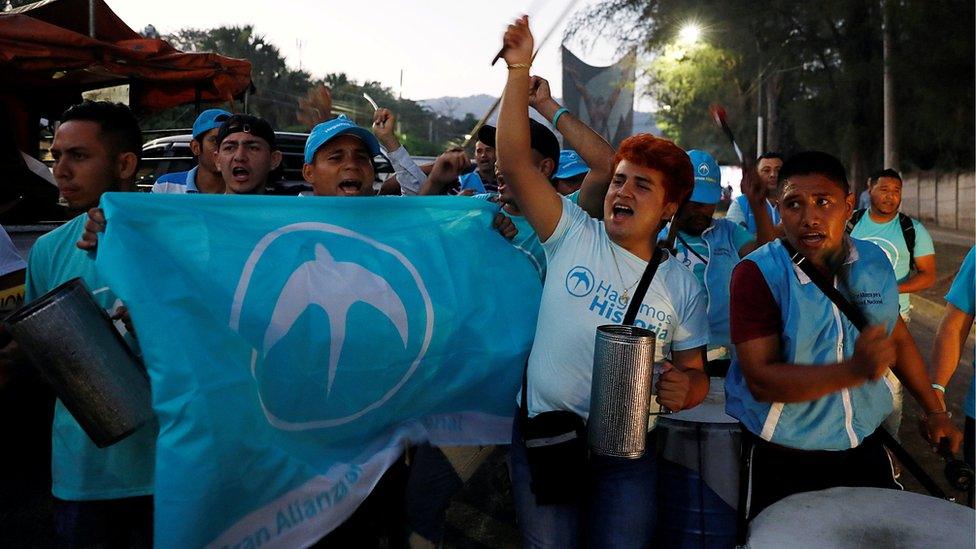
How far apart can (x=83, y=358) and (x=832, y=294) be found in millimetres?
2249

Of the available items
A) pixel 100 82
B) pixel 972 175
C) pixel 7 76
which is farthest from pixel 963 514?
pixel 972 175

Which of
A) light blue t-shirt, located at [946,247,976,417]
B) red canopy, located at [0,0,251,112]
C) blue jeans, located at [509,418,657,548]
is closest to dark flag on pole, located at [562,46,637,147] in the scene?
red canopy, located at [0,0,251,112]

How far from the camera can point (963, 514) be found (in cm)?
210

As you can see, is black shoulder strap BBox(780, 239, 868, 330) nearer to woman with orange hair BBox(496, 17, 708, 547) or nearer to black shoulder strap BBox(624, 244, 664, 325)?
woman with orange hair BBox(496, 17, 708, 547)

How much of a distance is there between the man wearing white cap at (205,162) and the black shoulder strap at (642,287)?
3.01m

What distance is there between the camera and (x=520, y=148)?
255 centimetres

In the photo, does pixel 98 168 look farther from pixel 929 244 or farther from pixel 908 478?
pixel 929 244

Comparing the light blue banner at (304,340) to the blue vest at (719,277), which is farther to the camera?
the blue vest at (719,277)

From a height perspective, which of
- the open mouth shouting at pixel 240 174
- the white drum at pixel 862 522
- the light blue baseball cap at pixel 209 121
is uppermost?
the light blue baseball cap at pixel 209 121

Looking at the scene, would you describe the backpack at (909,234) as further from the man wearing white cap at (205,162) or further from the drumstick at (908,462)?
the man wearing white cap at (205,162)

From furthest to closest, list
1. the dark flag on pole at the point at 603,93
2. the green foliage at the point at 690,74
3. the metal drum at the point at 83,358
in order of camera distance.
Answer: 1. the green foliage at the point at 690,74
2. the dark flag on pole at the point at 603,93
3. the metal drum at the point at 83,358

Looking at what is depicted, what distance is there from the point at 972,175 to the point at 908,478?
2047cm

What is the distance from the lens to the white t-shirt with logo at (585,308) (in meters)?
2.46

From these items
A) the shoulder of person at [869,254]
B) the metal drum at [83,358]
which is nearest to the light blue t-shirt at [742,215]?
the shoulder of person at [869,254]
